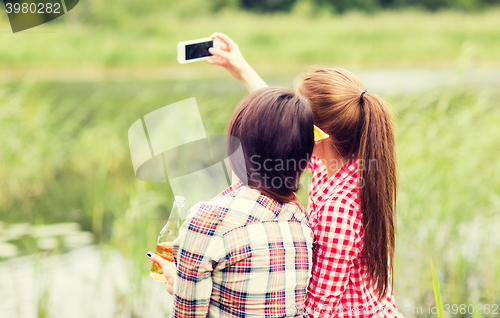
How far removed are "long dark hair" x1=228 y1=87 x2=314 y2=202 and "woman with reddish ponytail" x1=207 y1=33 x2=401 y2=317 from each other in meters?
0.10

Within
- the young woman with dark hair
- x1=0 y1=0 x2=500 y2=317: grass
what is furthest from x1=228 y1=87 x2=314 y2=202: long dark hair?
x1=0 y1=0 x2=500 y2=317: grass

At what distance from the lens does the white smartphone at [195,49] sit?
1.07 metres

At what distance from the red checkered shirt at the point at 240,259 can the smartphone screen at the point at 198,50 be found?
18.3 inches

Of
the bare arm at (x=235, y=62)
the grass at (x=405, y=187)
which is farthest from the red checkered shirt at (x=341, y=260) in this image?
the grass at (x=405, y=187)

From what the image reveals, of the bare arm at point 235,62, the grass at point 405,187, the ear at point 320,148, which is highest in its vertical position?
the bare arm at point 235,62

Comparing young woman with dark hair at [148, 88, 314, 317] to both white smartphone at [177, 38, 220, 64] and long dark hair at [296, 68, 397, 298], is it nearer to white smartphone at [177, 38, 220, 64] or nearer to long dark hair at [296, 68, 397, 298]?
long dark hair at [296, 68, 397, 298]

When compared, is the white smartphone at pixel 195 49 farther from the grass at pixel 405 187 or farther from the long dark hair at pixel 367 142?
the grass at pixel 405 187

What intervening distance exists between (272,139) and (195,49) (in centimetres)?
49

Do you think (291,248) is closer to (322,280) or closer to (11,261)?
(322,280)

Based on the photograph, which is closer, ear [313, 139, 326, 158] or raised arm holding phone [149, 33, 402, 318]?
raised arm holding phone [149, 33, 402, 318]

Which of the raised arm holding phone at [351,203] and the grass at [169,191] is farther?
the grass at [169,191]

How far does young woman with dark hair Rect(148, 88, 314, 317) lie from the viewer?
2.34 ft

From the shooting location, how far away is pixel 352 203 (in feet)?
2.72

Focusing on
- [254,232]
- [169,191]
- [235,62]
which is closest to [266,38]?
[169,191]
